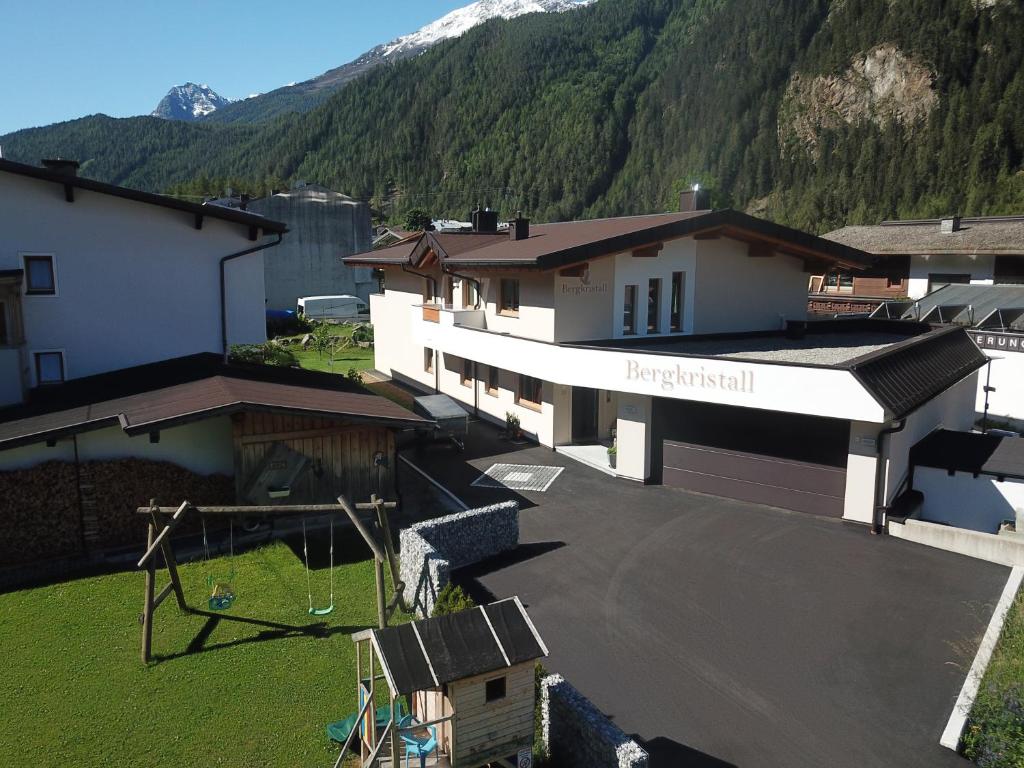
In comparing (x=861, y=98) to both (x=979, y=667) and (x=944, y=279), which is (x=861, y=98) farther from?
(x=979, y=667)

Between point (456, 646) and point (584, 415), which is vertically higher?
point (456, 646)

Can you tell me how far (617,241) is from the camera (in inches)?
828

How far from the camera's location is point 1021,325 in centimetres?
2955

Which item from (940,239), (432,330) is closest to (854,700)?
(432,330)

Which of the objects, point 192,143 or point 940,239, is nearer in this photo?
point 940,239

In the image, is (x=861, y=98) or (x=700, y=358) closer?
(x=700, y=358)

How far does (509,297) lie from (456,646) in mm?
18123

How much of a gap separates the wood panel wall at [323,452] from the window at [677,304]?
35.8 feet

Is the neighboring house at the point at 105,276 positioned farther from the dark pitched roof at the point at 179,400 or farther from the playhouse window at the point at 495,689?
the playhouse window at the point at 495,689

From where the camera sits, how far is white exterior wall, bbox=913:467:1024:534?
1745cm

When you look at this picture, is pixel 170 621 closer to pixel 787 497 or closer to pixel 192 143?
pixel 787 497

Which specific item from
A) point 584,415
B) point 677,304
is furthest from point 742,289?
point 584,415

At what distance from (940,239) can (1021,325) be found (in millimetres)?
15193

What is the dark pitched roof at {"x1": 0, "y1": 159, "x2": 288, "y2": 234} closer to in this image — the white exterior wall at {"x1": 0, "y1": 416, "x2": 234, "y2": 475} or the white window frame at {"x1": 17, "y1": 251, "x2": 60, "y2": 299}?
the white window frame at {"x1": 17, "y1": 251, "x2": 60, "y2": 299}
